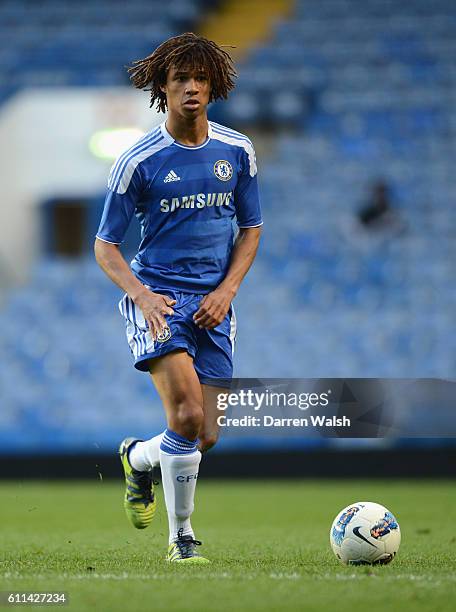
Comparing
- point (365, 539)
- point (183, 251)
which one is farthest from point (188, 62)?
point (365, 539)

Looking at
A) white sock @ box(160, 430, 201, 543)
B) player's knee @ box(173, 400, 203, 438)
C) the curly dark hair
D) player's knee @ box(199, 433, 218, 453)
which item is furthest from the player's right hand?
the curly dark hair

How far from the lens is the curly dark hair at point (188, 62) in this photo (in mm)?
5066

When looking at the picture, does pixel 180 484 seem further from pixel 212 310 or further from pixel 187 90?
pixel 187 90

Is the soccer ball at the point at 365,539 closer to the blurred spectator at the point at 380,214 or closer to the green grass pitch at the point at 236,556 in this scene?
the green grass pitch at the point at 236,556

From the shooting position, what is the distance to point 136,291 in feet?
16.5

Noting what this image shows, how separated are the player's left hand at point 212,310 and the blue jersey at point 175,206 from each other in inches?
3.7

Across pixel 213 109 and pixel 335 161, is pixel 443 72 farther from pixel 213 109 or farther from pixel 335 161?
pixel 213 109

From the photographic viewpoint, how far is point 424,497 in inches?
390

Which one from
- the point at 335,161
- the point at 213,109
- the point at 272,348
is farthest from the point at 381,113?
the point at 272,348

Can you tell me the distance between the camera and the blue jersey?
5.09 meters

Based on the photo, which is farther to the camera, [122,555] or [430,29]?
[430,29]

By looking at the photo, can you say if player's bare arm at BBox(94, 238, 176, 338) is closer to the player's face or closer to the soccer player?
the soccer player

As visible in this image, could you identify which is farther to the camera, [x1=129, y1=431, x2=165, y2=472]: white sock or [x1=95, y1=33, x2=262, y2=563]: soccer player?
[x1=129, y1=431, x2=165, y2=472]: white sock

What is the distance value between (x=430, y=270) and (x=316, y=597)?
10.2 metres
